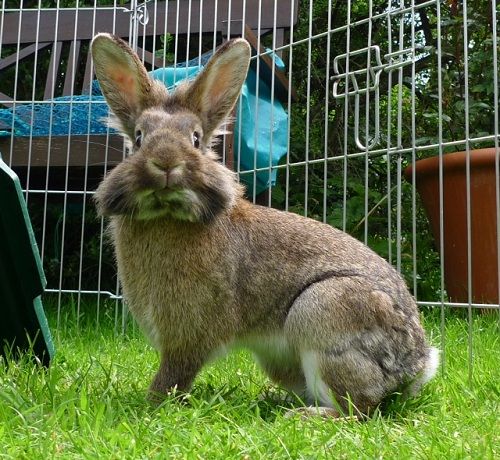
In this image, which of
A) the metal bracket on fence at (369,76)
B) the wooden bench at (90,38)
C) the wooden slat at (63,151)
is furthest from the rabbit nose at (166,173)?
the wooden slat at (63,151)

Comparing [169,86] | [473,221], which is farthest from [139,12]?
[473,221]

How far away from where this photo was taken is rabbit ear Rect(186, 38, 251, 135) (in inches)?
108

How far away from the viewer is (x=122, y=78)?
276 centimetres

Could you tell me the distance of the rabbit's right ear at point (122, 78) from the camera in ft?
8.84

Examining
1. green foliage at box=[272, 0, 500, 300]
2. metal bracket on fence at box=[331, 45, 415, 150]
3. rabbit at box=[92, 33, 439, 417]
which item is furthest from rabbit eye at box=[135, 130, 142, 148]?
green foliage at box=[272, 0, 500, 300]

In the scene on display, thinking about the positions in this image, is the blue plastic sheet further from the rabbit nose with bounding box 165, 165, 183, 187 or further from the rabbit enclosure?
the rabbit nose with bounding box 165, 165, 183, 187

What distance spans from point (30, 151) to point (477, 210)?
8.54 ft

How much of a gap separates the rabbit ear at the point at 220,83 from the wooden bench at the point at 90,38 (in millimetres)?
1448

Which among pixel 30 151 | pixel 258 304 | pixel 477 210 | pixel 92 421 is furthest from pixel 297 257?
pixel 30 151

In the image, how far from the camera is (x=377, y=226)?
17.6 ft

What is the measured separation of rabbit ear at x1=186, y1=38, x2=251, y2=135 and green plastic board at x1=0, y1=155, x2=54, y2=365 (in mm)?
703

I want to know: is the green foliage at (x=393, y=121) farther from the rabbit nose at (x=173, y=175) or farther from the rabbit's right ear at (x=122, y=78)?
the rabbit nose at (x=173, y=175)

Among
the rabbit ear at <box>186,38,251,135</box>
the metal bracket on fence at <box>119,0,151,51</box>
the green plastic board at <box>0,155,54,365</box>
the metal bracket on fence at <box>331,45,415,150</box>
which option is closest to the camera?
the green plastic board at <box>0,155,54,365</box>

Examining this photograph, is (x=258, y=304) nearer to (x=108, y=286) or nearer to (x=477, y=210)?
(x=477, y=210)
